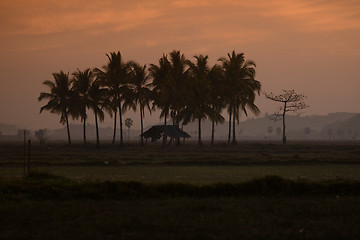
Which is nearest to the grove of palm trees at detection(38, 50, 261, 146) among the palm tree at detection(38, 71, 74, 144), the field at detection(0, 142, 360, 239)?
the palm tree at detection(38, 71, 74, 144)

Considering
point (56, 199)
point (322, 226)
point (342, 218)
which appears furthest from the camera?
Answer: point (56, 199)

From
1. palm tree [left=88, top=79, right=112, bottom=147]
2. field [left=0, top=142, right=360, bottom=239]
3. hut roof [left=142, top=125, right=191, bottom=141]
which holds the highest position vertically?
palm tree [left=88, top=79, right=112, bottom=147]

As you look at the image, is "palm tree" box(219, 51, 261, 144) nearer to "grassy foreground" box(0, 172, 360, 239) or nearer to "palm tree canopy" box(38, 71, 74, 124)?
"palm tree canopy" box(38, 71, 74, 124)

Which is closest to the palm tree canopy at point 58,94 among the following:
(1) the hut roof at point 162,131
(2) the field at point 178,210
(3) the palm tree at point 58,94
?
(3) the palm tree at point 58,94

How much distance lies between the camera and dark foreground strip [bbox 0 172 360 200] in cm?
1493

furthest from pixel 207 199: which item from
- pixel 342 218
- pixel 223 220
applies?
pixel 342 218

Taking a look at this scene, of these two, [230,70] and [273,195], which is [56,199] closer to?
[273,195]

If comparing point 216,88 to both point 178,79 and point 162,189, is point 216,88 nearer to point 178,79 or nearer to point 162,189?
point 178,79

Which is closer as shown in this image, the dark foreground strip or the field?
the field

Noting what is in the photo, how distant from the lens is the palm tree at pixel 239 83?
61.2m

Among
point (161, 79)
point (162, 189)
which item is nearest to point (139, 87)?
point (161, 79)

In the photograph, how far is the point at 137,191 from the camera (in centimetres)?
1526

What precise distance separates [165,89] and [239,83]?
9.76 meters

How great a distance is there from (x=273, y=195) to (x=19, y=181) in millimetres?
8232
